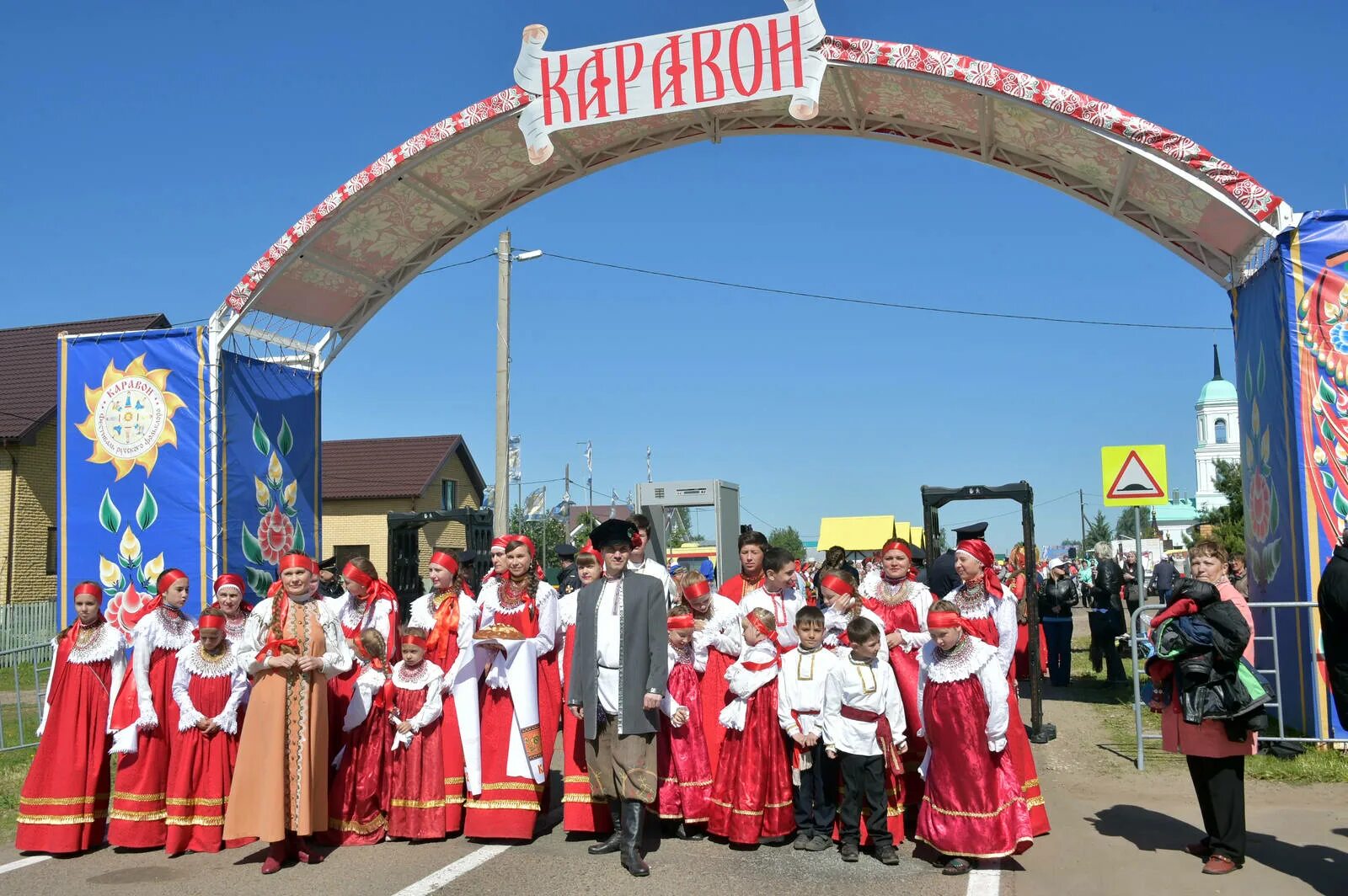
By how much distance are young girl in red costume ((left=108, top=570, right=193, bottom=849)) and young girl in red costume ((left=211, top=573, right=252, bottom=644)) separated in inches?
14.5

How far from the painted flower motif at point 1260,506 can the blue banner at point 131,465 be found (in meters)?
9.74

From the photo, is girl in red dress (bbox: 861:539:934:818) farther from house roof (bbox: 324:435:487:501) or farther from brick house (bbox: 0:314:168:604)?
house roof (bbox: 324:435:487:501)

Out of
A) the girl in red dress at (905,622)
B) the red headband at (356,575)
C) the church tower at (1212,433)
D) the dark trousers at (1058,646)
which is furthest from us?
the church tower at (1212,433)

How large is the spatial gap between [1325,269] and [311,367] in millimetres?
10013

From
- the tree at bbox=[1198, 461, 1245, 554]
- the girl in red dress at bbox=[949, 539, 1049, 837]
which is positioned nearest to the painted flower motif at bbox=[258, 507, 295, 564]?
the girl in red dress at bbox=[949, 539, 1049, 837]

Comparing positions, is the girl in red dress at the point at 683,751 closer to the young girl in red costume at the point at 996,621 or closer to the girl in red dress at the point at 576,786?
the girl in red dress at the point at 576,786

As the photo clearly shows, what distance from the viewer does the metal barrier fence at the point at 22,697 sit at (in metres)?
10.8

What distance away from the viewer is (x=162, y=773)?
6.77 meters

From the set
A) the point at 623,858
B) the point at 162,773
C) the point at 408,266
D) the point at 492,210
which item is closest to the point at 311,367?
the point at 408,266

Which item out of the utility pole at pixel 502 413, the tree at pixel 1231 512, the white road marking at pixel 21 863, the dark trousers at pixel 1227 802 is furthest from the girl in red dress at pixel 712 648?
the tree at pixel 1231 512

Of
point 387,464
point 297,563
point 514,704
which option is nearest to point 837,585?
point 514,704

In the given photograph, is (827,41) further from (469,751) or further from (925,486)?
(469,751)

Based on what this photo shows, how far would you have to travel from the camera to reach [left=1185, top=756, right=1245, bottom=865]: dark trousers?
5707mm

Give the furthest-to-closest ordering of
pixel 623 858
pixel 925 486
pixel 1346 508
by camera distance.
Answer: pixel 925 486, pixel 1346 508, pixel 623 858
